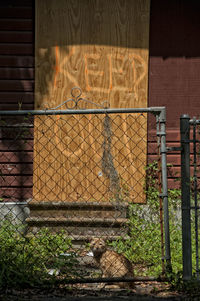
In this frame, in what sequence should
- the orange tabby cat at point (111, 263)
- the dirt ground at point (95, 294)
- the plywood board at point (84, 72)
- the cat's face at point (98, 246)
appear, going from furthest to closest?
the plywood board at point (84, 72) < the cat's face at point (98, 246) < the orange tabby cat at point (111, 263) < the dirt ground at point (95, 294)

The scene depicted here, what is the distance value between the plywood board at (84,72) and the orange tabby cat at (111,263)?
2347mm

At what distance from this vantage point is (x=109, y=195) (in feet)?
23.7

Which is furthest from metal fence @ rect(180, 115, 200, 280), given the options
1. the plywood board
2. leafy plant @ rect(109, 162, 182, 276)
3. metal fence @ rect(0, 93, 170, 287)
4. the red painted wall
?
the red painted wall

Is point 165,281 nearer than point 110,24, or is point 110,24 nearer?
point 165,281

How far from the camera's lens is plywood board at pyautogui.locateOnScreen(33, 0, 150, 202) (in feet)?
24.1

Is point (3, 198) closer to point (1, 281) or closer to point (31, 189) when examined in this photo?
point (31, 189)

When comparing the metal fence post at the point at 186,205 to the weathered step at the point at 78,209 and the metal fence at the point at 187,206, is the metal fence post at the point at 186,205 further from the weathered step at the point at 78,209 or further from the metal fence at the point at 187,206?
the weathered step at the point at 78,209

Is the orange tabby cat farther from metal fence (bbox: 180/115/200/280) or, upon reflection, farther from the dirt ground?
metal fence (bbox: 180/115/200/280)

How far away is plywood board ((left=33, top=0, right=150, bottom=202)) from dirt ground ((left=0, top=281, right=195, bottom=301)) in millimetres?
2798

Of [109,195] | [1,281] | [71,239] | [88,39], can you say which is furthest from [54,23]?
[1,281]

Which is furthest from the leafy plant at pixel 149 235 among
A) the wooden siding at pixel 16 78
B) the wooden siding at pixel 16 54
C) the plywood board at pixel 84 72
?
the wooden siding at pixel 16 54

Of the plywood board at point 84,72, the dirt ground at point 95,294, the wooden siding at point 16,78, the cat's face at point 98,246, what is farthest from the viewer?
the wooden siding at point 16,78

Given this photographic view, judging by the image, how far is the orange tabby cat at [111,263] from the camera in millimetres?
4789

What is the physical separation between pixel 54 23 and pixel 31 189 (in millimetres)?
2777
